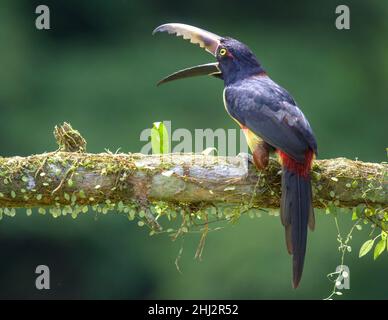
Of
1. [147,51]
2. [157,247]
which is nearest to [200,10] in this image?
[147,51]

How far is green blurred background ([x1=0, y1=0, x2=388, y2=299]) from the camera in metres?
8.23

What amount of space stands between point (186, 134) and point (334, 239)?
12.5 feet

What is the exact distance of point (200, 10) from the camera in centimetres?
969

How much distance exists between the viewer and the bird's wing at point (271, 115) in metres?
4.20

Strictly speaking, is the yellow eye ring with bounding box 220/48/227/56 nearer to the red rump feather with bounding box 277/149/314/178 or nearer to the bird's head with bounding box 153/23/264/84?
the bird's head with bounding box 153/23/264/84

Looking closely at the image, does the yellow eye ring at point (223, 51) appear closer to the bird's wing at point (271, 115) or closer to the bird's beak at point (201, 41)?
the bird's beak at point (201, 41)

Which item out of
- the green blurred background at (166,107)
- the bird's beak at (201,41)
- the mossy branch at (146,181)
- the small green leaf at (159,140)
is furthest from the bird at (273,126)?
the green blurred background at (166,107)

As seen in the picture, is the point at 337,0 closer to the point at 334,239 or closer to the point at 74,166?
the point at 334,239

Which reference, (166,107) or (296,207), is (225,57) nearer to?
(296,207)

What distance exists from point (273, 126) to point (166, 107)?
14.2 feet

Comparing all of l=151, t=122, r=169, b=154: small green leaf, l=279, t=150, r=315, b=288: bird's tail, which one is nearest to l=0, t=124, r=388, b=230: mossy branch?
l=279, t=150, r=315, b=288: bird's tail

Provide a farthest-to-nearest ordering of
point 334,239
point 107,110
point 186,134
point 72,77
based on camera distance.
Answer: point 72,77
point 107,110
point 334,239
point 186,134

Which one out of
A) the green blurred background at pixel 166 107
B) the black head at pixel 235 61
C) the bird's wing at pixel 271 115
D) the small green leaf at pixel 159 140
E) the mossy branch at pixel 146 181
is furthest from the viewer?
the green blurred background at pixel 166 107

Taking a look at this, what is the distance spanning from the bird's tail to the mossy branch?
10 cm
